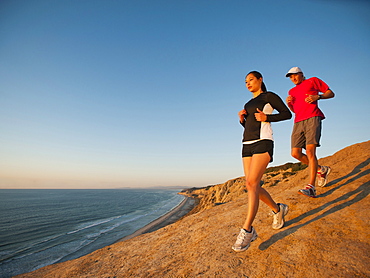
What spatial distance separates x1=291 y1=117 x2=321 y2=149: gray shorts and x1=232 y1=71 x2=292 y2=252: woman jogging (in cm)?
181

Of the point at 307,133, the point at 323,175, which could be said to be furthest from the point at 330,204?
the point at 307,133

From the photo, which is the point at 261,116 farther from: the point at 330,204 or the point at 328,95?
the point at 330,204

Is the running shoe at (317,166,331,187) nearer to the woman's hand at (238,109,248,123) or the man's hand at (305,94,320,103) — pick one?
the man's hand at (305,94,320,103)

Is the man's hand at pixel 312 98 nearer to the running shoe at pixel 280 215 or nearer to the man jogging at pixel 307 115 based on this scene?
the man jogging at pixel 307 115

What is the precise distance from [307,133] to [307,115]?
429 mm

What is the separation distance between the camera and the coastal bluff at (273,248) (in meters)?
2.46

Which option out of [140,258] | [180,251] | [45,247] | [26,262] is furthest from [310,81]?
[45,247]

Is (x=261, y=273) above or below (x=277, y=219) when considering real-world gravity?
below

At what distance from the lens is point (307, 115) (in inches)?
173

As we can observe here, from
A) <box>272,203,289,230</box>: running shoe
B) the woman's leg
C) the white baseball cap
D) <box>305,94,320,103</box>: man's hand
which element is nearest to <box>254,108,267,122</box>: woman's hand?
the woman's leg

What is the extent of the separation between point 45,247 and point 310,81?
21824 millimetres

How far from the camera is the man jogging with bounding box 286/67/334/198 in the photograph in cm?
426

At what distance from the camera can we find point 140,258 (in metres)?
3.89

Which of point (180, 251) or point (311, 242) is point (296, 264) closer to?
point (311, 242)
